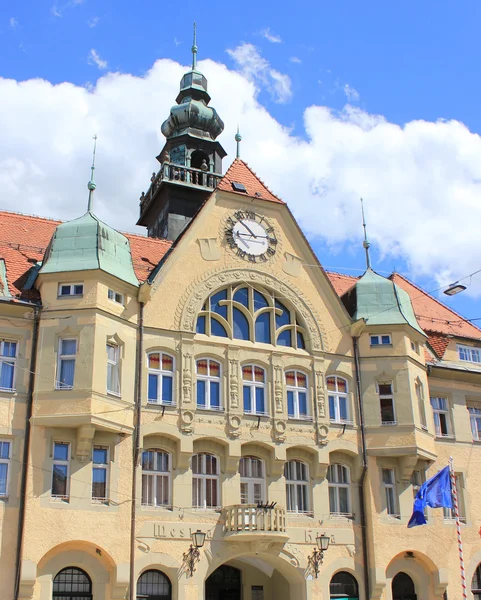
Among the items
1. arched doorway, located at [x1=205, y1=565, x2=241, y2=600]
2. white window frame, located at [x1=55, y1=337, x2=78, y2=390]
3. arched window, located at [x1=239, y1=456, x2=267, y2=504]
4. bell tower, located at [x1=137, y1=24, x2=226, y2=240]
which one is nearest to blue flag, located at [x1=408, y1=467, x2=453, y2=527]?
arched window, located at [x1=239, y1=456, x2=267, y2=504]

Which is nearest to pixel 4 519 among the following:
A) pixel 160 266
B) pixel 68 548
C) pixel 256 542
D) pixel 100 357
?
pixel 68 548

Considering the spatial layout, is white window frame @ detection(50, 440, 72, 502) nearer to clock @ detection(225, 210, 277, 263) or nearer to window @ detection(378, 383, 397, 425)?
clock @ detection(225, 210, 277, 263)

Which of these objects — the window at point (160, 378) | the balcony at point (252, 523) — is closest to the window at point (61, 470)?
the window at point (160, 378)

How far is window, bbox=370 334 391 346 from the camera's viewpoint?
2933cm

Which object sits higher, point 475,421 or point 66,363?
point 66,363

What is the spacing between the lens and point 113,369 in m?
24.9

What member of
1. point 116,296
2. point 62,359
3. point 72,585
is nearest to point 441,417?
point 116,296

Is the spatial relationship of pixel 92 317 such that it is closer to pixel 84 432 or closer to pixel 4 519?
pixel 84 432

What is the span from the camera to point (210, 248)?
28344mm

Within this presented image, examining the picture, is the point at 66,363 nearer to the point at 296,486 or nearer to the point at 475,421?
the point at 296,486

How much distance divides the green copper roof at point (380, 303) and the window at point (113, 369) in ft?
31.4

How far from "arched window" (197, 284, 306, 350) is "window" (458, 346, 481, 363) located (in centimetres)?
748

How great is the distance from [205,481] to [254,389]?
11.7 feet

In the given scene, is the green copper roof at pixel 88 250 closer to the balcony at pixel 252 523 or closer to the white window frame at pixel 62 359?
the white window frame at pixel 62 359
